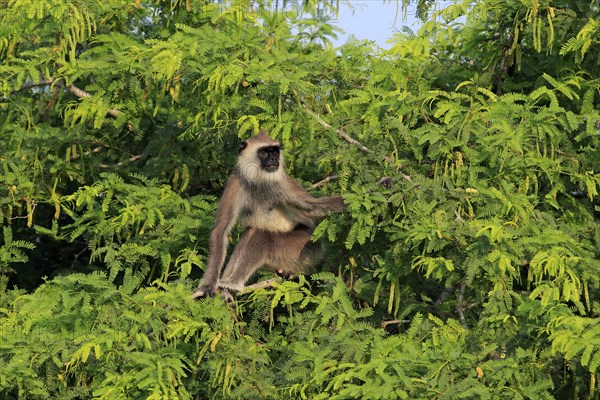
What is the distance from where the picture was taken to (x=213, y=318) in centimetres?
657

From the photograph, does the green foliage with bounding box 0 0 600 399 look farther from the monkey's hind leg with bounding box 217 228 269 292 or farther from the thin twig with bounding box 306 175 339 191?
the monkey's hind leg with bounding box 217 228 269 292

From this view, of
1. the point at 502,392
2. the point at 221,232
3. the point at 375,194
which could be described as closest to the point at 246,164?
the point at 221,232

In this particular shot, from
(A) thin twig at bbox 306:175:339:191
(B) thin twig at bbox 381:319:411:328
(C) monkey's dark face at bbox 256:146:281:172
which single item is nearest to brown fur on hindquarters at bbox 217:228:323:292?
(A) thin twig at bbox 306:175:339:191

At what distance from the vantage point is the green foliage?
6258 mm

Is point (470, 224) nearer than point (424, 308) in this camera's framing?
Yes

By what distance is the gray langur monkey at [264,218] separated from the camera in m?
8.09

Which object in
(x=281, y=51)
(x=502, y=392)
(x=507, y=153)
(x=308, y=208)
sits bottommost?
(x=502, y=392)

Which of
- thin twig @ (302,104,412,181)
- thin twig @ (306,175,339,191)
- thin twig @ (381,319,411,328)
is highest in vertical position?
thin twig @ (302,104,412,181)

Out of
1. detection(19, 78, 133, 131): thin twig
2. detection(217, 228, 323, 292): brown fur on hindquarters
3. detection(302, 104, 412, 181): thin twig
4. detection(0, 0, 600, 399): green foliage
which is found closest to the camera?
detection(0, 0, 600, 399): green foliage

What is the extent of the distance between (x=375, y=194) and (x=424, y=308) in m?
1.01

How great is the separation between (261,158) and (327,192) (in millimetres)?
629

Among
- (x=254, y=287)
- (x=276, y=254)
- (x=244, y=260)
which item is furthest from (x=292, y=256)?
(x=254, y=287)

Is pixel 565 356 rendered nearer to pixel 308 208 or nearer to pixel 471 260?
pixel 471 260

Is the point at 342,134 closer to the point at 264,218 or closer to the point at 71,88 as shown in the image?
the point at 264,218
